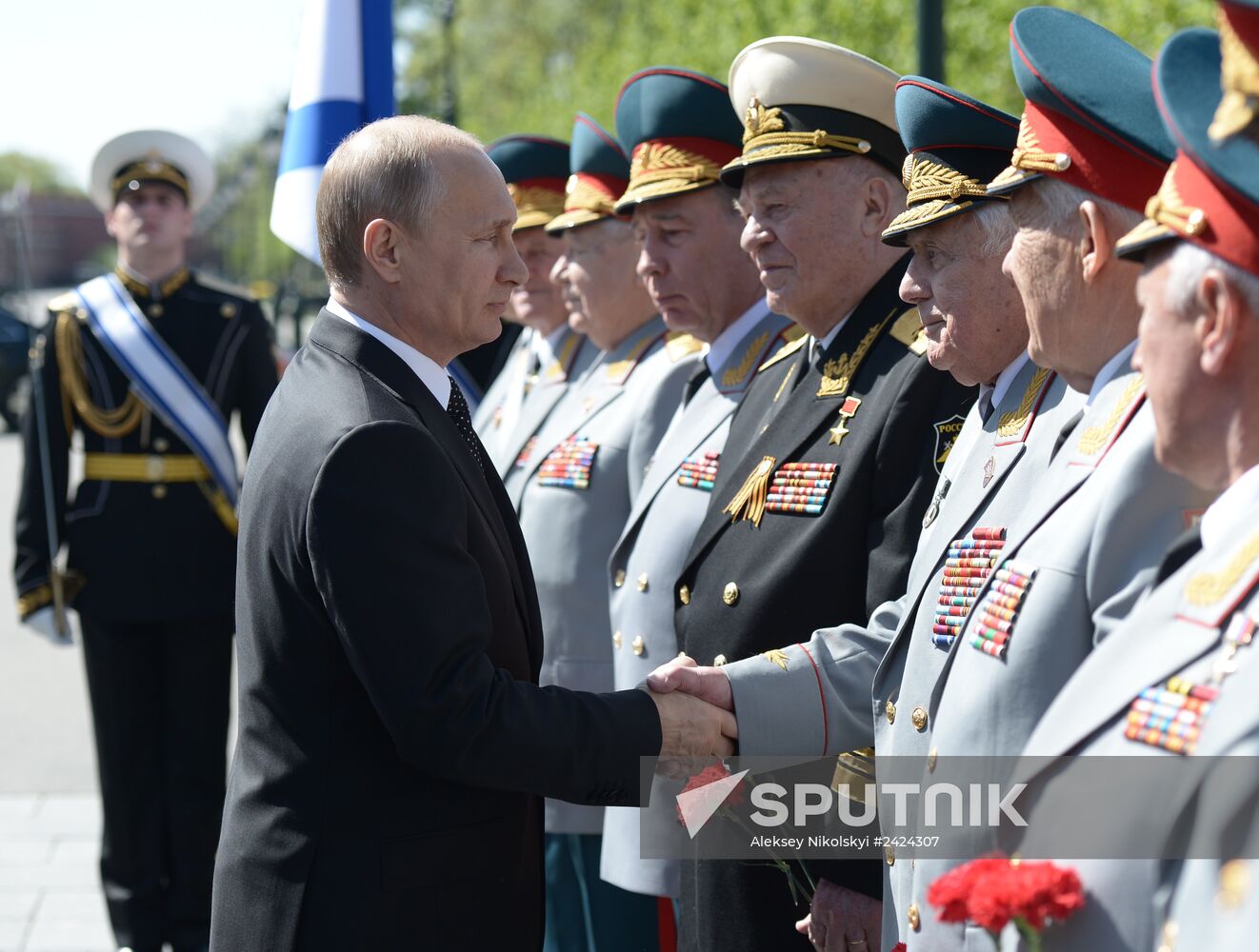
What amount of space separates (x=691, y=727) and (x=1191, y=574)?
1221 mm

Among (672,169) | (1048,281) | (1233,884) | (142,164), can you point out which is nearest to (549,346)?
(672,169)

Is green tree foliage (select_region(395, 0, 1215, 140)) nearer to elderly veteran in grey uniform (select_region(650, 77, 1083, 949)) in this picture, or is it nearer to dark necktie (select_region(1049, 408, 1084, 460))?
elderly veteran in grey uniform (select_region(650, 77, 1083, 949))

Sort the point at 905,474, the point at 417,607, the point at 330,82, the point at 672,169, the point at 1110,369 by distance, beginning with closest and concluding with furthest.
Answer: the point at 1110,369, the point at 417,607, the point at 905,474, the point at 672,169, the point at 330,82

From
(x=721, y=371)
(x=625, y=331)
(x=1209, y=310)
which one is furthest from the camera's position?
(x=625, y=331)

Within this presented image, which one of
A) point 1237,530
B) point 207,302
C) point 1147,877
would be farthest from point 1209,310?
point 207,302

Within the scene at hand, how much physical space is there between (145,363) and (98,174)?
0.82 metres

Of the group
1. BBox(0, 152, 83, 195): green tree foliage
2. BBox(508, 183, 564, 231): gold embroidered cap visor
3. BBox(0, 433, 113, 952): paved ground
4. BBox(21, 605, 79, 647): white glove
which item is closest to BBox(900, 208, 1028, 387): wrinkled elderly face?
BBox(508, 183, 564, 231): gold embroidered cap visor

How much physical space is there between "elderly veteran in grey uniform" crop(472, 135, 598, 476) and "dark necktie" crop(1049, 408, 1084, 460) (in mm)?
2664

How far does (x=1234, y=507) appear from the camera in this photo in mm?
1702

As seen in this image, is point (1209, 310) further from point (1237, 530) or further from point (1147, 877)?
point (1147, 877)

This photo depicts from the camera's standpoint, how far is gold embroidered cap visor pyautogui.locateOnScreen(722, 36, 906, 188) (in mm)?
3350

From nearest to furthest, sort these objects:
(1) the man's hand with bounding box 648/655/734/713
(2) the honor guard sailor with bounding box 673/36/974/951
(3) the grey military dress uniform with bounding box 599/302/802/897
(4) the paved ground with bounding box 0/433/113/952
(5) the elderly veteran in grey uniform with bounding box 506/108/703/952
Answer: (1) the man's hand with bounding box 648/655/734/713 < (2) the honor guard sailor with bounding box 673/36/974/951 < (3) the grey military dress uniform with bounding box 599/302/802/897 < (5) the elderly veteran in grey uniform with bounding box 506/108/703/952 < (4) the paved ground with bounding box 0/433/113/952

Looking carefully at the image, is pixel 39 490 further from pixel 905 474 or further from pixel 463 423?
pixel 905 474

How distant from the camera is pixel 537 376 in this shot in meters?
5.51
